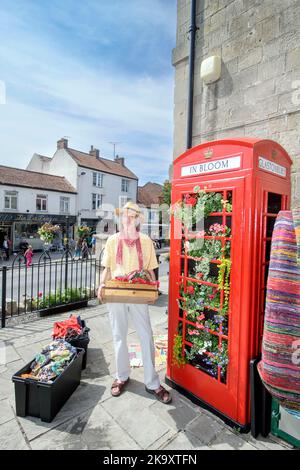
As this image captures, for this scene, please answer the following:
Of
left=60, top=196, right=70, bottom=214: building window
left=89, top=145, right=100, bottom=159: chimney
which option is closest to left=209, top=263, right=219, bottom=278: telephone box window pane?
left=60, top=196, right=70, bottom=214: building window

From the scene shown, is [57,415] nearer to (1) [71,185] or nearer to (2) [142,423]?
(2) [142,423]

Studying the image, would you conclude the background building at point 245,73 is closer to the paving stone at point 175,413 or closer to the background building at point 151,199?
the paving stone at point 175,413

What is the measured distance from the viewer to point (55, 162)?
28.6m

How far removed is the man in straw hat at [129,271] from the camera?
2965mm

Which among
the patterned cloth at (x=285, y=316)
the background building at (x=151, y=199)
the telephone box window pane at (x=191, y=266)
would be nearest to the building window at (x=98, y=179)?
the background building at (x=151, y=199)

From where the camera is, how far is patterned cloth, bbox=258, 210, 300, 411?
1.99 meters

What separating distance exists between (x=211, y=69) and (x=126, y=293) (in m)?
3.76

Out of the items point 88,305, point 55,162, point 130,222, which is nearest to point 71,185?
point 55,162

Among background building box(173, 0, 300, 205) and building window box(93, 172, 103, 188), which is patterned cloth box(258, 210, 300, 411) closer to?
background building box(173, 0, 300, 205)

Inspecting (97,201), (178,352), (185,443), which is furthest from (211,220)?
(97,201)

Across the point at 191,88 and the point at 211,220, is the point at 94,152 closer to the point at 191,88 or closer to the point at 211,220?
the point at 191,88

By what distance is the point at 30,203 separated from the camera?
2298cm

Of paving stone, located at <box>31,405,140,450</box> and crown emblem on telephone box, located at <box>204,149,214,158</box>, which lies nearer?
paving stone, located at <box>31,405,140,450</box>

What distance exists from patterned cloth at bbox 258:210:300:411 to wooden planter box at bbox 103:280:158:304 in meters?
1.19
